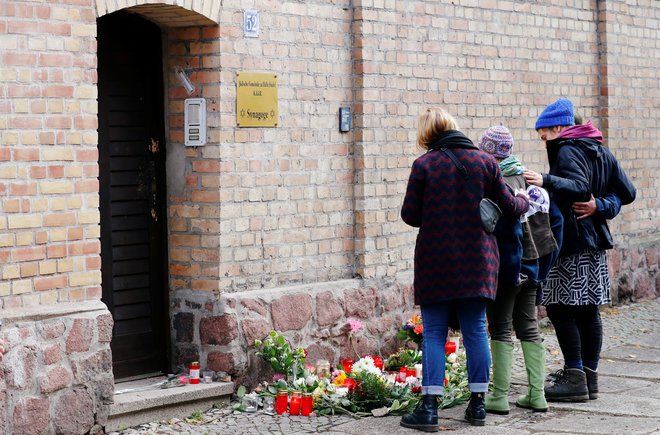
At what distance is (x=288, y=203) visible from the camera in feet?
26.2

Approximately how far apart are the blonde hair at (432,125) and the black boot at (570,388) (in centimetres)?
182

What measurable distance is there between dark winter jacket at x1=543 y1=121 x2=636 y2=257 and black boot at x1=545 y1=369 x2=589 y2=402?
75 centimetres

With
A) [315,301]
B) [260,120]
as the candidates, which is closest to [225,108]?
[260,120]

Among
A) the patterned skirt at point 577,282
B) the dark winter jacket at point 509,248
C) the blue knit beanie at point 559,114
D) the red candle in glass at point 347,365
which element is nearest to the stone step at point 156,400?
the red candle in glass at point 347,365

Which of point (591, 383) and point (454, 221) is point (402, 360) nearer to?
point (591, 383)

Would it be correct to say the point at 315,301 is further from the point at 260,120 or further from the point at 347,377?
the point at 260,120

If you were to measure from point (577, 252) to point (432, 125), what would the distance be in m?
1.47

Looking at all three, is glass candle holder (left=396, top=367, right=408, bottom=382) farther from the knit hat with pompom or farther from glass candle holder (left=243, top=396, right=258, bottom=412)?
the knit hat with pompom

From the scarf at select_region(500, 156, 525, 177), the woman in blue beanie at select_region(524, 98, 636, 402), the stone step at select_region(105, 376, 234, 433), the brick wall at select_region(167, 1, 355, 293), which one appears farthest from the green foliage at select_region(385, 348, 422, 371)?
the scarf at select_region(500, 156, 525, 177)

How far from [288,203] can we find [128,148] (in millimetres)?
1152

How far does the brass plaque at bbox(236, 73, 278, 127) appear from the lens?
25.0 feet

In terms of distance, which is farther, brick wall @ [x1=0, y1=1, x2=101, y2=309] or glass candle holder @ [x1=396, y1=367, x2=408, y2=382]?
glass candle holder @ [x1=396, y1=367, x2=408, y2=382]

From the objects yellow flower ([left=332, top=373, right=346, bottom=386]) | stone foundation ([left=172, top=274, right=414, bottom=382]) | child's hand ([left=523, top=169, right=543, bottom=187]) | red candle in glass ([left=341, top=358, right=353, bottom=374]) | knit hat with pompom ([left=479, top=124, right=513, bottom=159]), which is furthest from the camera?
red candle in glass ([left=341, top=358, right=353, bottom=374])

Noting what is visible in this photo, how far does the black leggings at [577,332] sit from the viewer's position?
7449mm
